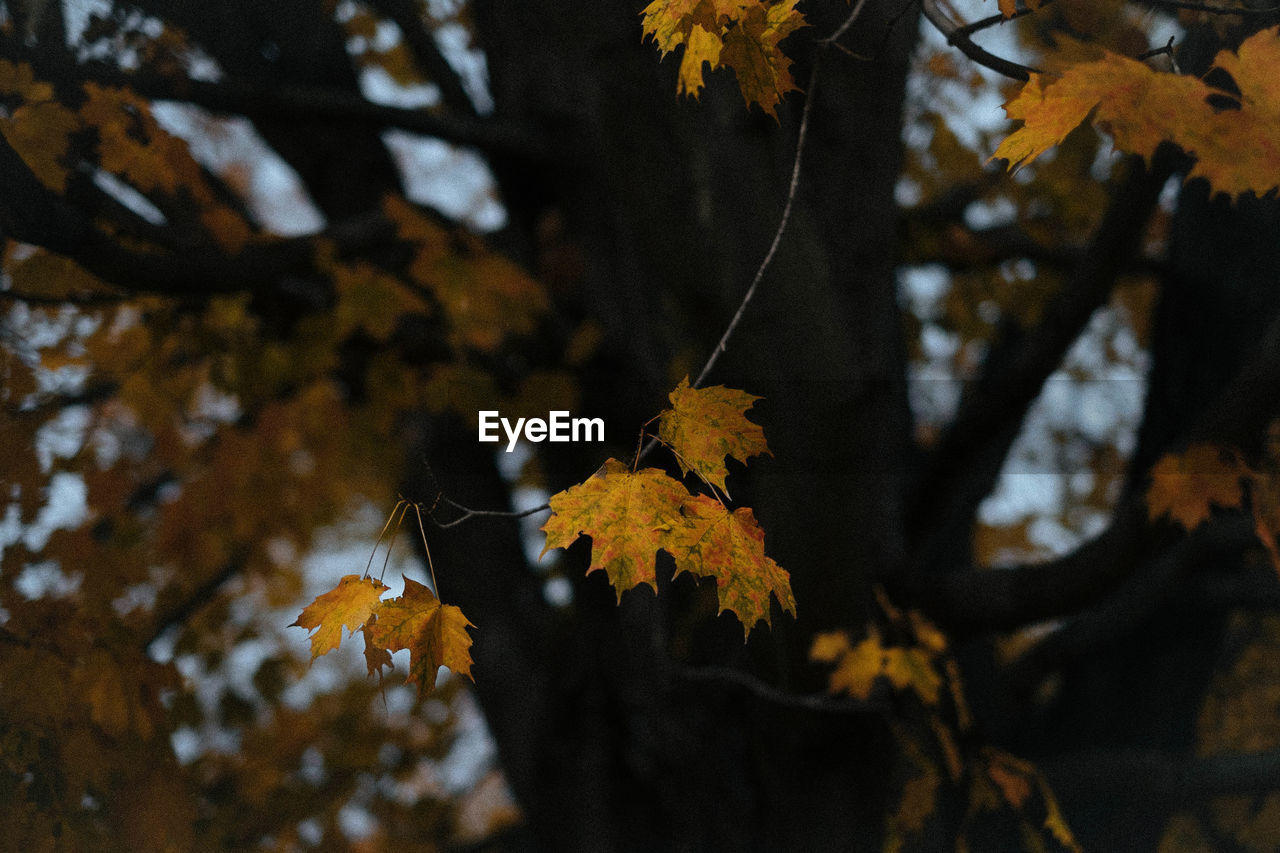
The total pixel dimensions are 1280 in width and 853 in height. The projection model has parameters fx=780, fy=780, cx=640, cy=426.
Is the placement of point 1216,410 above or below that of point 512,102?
below

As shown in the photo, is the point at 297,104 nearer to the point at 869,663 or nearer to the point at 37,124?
the point at 37,124

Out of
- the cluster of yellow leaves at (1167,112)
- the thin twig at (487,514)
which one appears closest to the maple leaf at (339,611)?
the thin twig at (487,514)

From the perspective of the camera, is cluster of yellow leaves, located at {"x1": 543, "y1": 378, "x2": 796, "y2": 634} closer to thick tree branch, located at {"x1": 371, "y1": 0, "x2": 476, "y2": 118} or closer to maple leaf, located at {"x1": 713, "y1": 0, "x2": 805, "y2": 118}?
maple leaf, located at {"x1": 713, "y1": 0, "x2": 805, "y2": 118}

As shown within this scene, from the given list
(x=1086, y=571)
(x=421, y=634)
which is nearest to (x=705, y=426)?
(x=421, y=634)

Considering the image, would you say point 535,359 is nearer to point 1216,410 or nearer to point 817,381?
point 817,381

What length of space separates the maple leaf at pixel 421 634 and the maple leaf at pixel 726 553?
36 cm

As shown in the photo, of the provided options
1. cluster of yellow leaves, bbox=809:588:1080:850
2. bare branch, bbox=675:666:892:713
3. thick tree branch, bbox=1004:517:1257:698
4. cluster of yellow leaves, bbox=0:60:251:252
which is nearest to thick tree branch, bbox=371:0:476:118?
cluster of yellow leaves, bbox=0:60:251:252

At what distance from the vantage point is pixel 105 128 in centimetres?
197

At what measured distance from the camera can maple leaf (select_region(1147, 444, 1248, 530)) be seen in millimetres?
1959

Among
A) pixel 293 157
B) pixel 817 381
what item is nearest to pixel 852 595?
pixel 817 381

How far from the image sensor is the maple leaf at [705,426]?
1175 mm

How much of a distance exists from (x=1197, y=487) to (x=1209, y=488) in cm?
3

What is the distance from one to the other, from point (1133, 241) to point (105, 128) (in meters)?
2.76

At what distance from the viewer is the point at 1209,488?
1.98 metres
